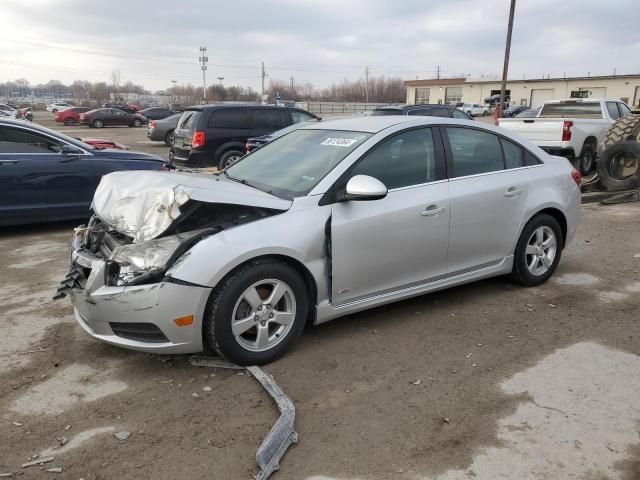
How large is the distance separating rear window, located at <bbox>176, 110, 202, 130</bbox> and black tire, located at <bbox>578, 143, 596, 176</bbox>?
8.38 m

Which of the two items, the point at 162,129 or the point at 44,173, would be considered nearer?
the point at 44,173

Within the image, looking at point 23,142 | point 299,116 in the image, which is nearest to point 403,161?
point 23,142

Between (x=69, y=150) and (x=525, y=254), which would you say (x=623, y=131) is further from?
(x=69, y=150)

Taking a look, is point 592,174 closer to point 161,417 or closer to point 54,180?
point 54,180

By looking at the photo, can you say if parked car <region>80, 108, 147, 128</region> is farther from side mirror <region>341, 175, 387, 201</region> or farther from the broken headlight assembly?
side mirror <region>341, 175, 387, 201</region>

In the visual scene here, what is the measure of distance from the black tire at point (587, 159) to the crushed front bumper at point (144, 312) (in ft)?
35.3

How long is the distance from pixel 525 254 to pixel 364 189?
2116mm

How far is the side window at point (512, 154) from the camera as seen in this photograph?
483 cm

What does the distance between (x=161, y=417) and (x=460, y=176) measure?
2.89 metres

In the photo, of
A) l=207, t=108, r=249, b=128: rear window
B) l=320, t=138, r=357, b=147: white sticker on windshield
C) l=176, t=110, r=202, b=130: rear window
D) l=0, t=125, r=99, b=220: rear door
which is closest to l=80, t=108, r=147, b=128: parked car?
l=176, t=110, r=202, b=130: rear window

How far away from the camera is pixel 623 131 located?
10.7 metres

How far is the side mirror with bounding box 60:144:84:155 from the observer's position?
7340mm

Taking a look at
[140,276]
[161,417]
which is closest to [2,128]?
[140,276]

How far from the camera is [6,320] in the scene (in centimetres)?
438
